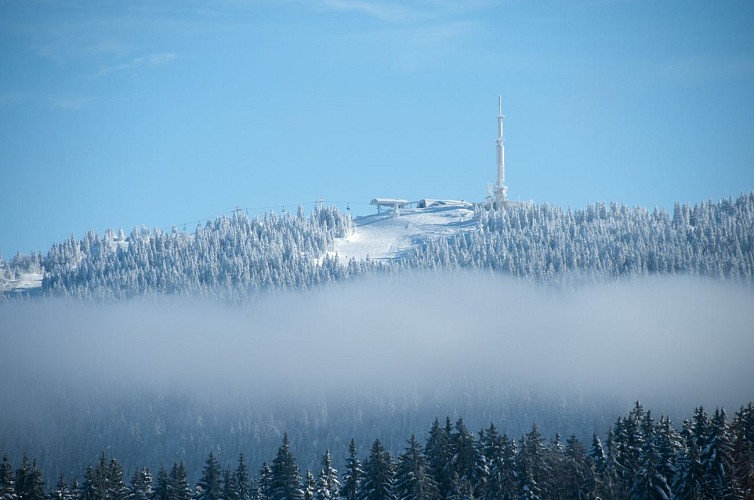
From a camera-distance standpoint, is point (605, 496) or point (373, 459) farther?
point (373, 459)

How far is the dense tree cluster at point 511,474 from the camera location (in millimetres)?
107750

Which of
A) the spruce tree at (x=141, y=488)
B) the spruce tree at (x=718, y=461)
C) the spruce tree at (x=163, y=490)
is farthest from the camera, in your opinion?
the spruce tree at (x=141, y=488)

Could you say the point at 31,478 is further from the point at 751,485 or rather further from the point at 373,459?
the point at 751,485

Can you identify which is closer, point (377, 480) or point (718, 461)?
point (718, 461)

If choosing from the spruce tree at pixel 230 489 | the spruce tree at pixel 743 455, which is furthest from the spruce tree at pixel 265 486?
the spruce tree at pixel 743 455

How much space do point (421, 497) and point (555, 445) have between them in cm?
1618

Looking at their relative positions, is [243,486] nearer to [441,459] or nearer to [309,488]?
[309,488]

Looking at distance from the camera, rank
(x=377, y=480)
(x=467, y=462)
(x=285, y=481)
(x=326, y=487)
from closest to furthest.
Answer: (x=377, y=480)
(x=326, y=487)
(x=467, y=462)
(x=285, y=481)

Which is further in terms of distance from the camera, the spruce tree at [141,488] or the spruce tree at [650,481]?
the spruce tree at [141,488]

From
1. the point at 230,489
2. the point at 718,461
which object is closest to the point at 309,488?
the point at 230,489

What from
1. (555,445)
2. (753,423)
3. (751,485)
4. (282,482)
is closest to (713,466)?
(751,485)

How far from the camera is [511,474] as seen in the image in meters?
113

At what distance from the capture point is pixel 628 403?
19238cm

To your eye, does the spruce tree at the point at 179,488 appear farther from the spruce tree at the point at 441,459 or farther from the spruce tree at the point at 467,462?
the spruce tree at the point at 467,462
